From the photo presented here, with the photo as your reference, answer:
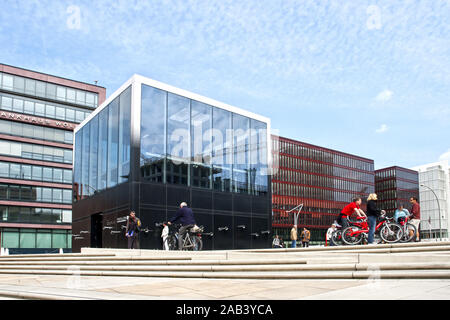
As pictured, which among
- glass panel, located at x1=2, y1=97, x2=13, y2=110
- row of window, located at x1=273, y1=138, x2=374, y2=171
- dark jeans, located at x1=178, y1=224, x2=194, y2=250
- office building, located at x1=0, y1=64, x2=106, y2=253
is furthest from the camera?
row of window, located at x1=273, y1=138, x2=374, y2=171

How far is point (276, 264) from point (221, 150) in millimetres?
16534

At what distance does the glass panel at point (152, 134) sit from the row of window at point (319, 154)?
75.1m

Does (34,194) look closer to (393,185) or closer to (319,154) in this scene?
(319,154)

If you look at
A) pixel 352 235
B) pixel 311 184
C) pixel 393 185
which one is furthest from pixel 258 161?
pixel 393 185

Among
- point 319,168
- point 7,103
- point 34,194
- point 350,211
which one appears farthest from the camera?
point 319,168

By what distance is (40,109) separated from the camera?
6644 centimetres

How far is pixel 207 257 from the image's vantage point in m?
12.8

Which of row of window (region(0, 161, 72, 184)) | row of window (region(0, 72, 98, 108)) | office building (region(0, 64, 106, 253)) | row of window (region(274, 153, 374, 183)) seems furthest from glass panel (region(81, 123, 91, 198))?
row of window (region(274, 153, 374, 183))

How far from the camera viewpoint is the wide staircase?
26.7ft

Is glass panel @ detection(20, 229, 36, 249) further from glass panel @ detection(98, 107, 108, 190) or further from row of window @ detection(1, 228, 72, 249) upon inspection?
glass panel @ detection(98, 107, 108, 190)

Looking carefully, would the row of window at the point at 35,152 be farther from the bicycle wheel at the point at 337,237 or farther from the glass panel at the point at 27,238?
the bicycle wheel at the point at 337,237

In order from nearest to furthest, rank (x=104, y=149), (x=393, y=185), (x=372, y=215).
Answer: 1. (x=372, y=215)
2. (x=104, y=149)
3. (x=393, y=185)
